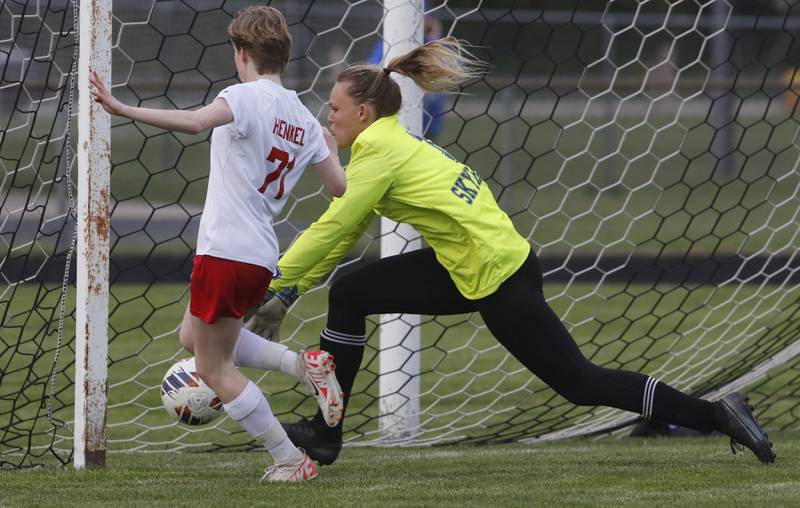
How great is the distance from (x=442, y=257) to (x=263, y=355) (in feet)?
2.11

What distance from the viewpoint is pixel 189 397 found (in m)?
3.80

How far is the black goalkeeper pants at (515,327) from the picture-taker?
152 inches

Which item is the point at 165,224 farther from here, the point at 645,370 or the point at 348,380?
the point at 348,380

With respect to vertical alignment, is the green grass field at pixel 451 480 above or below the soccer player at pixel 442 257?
below

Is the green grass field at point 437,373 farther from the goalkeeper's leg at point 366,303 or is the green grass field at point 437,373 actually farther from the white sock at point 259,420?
the white sock at point 259,420

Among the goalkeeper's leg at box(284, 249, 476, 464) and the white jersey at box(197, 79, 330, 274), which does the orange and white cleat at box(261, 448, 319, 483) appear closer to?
the goalkeeper's leg at box(284, 249, 476, 464)

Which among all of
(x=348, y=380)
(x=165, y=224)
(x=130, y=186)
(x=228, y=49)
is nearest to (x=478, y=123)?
(x=130, y=186)

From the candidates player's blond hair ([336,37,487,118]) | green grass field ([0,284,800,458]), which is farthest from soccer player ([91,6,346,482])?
green grass field ([0,284,800,458])

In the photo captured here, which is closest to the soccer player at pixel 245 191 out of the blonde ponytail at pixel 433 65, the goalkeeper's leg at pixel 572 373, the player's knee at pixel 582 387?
the blonde ponytail at pixel 433 65

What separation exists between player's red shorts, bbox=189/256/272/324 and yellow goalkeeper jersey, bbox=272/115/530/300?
34cm

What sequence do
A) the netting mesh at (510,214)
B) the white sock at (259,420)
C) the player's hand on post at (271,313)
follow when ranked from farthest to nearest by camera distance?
1. the netting mesh at (510,214)
2. the player's hand on post at (271,313)
3. the white sock at (259,420)

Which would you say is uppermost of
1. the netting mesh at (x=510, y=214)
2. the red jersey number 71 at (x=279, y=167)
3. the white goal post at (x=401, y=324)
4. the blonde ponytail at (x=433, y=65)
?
the blonde ponytail at (x=433, y=65)

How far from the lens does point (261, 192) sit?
11.8 ft

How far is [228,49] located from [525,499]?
21.9ft
